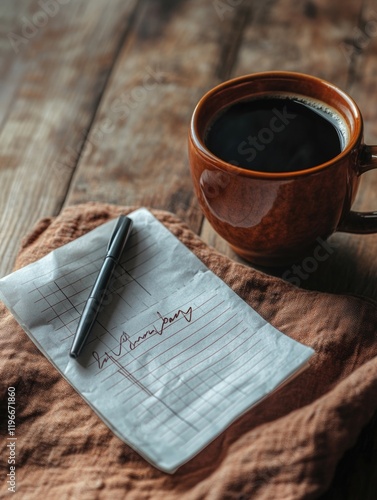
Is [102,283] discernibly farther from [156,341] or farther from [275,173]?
[275,173]

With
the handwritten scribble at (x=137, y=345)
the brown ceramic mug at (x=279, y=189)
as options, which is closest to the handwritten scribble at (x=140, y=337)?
the handwritten scribble at (x=137, y=345)

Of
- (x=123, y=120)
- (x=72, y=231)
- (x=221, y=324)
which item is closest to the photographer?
(x=221, y=324)

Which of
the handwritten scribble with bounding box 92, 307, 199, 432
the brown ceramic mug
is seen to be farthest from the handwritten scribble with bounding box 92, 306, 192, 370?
the brown ceramic mug

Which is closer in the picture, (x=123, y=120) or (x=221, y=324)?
(x=221, y=324)

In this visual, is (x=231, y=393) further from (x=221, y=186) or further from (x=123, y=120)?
(x=123, y=120)

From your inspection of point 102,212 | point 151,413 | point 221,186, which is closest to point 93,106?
point 102,212
